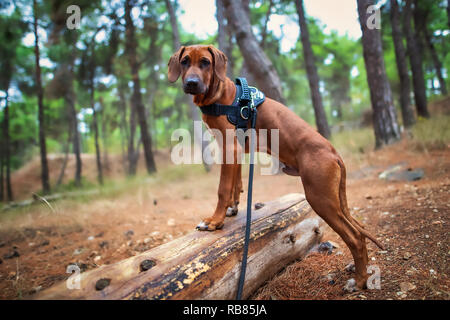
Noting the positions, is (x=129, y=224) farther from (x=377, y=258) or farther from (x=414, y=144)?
(x=414, y=144)

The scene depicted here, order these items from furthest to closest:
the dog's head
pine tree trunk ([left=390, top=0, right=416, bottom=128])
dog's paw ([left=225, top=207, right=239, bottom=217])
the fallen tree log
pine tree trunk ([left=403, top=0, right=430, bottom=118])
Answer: pine tree trunk ([left=403, top=0, right=430, bottom=118]) → pine tree trunk ([left=390, top=0, right=416, bottom=128]) → dog's paw ([left=225, top=207, right=239, bottom=217]) → the dog's head → the fallen tree log

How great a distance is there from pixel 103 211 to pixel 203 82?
5826 millimetres

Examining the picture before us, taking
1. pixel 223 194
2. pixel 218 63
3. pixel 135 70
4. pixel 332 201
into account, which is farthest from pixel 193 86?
pixel 135 70

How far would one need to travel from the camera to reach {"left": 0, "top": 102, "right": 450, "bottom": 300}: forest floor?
2426mm

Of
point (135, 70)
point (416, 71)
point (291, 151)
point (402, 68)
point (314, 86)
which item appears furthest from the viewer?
point (135, 70)

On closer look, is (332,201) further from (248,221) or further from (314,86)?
(314,86)

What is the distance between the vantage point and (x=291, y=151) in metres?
2.45

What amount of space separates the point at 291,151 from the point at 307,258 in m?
1.50

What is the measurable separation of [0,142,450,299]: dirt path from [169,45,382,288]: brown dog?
21.1 inches

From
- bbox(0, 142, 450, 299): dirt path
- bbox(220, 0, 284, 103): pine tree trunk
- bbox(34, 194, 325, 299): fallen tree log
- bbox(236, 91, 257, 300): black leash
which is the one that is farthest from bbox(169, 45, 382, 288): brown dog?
bbox(220, 0, 284, 103): pine tree trunk

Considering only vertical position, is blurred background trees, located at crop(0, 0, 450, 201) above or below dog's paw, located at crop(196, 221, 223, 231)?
above

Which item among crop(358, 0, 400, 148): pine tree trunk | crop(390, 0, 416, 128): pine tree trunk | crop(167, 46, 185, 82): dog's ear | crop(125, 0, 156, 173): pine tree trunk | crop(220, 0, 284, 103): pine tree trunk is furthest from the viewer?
crop(125, 0, 156, 173): pine tree trunk

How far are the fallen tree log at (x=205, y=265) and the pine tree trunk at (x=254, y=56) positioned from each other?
5.52 meters

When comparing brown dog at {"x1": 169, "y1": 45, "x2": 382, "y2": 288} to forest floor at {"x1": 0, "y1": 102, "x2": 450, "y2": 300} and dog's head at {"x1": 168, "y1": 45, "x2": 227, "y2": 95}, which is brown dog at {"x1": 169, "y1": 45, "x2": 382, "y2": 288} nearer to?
dog's head at {"x1": 168, "y1": 45, "x2": 227, "y2": 95}
